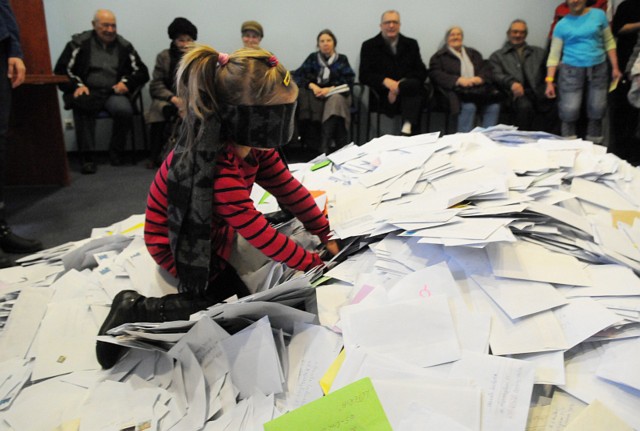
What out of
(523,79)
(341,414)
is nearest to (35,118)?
(341,414)

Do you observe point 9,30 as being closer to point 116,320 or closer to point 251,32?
point 116,320

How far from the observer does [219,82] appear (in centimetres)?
124

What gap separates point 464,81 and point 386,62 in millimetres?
678

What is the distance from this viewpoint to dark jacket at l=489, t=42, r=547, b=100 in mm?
4227

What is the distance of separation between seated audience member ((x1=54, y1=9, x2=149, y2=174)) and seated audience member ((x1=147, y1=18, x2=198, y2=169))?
19 cm

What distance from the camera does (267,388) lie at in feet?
3.51

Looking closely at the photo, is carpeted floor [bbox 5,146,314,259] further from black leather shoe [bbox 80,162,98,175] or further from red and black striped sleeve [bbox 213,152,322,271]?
red and black striped sleeve [bbox 213,152,322,271]

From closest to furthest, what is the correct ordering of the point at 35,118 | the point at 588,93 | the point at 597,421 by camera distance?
the point at 597,421 < the point at 35,118 < the point at 588,93

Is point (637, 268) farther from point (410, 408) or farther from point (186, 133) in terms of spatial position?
point (186, 133)

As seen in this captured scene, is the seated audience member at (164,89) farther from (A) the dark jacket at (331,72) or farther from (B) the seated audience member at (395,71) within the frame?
(B) the seated audience member at (395,71)

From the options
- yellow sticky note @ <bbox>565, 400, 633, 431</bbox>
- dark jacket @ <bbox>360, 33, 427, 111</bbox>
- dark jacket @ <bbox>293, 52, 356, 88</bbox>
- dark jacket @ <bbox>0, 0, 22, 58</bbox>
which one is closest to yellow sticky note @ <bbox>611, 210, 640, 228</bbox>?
yellow sticky note @ <bbox>565, 400, 633, 431</bbox>

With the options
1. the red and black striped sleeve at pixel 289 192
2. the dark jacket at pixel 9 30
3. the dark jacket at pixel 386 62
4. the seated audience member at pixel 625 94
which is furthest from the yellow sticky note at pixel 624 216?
the dark jacket at pixel 386 62

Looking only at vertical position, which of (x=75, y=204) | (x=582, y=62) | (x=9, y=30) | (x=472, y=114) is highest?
(x=9, y=30)

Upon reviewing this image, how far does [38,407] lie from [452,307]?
Result: 3.13 ft
